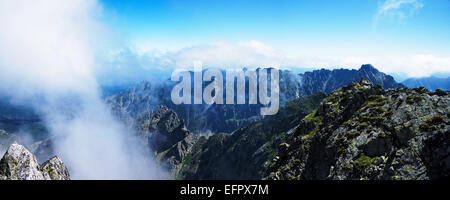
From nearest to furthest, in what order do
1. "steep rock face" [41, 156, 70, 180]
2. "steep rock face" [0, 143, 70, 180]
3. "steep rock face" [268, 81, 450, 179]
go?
"steep rock face" [0, 143, 70, 180] < "steep rock face" [268, 81, 450, 179] < "steep rock face" [41, 156, 70, 180]

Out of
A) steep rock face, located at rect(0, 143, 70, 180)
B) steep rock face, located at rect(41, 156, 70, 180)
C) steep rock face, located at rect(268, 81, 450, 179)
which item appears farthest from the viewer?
steep rock face, located at rect(41, 156, 70, 180)

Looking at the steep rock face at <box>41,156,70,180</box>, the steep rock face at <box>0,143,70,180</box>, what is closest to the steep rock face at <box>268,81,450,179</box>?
the steep rock face at <box>41,156,70,180</box>

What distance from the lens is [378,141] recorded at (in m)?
39.0

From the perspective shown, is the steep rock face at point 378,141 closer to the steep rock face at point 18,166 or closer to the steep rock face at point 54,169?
the steep rock face at point 54,169

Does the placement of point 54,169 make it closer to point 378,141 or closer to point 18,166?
point 18,166

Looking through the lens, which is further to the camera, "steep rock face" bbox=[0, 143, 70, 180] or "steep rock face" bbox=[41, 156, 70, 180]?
"steep rock face" bbox=[41, 156, 70, 180]

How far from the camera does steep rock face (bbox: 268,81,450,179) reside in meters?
30.4

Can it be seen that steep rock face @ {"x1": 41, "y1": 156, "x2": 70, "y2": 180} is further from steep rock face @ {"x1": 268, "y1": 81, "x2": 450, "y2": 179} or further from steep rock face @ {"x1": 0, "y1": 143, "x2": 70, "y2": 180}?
steep rock face @ {"x1": 268, "y1": 81, "x2": 450, "y2": 179}

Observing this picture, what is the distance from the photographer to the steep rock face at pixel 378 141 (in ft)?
99.7

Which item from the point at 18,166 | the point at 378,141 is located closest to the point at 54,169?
the point at 18,166

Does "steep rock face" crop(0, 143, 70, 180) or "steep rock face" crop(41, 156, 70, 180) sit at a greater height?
"steep rock face" crop(0, 143, 70, 180)
